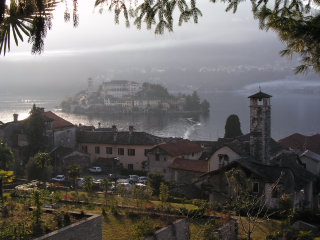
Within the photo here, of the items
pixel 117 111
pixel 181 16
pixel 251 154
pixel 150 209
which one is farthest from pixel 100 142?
pixel 117 111

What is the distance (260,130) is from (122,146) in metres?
15.0

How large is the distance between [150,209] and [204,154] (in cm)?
2293

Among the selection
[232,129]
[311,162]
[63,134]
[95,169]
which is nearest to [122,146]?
[95,169]

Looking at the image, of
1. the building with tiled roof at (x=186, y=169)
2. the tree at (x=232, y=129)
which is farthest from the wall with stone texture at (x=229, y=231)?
the tree at (x=232, y=129)

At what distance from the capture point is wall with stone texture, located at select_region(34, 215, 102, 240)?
10.2 metres

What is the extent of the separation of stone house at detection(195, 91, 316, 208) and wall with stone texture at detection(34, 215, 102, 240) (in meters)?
8.61

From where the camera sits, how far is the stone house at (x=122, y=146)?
39.3m

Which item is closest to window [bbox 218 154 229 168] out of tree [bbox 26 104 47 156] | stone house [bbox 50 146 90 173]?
stone house [bbox 50 146 90 173]

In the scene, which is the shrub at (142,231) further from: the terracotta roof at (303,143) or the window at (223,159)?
the terracotta roof at (303,143)

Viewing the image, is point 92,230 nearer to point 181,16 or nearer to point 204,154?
point 181,16

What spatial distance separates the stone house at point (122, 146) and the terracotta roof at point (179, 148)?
2.86m

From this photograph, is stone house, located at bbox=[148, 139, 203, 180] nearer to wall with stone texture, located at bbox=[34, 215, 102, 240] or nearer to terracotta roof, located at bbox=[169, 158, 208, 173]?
terracotta roof, located at bbox=[169, 158, 208, 173]

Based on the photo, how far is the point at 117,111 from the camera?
164000mm

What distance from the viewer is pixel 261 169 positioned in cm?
2297
